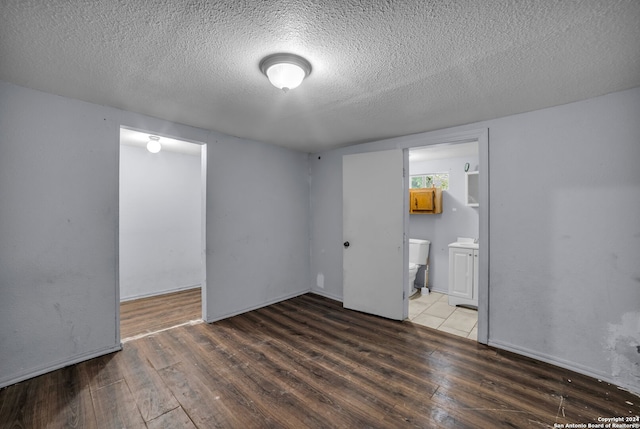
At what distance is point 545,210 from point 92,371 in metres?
3.98

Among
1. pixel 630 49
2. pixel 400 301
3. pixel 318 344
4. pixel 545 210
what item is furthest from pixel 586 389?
pixel 630 49

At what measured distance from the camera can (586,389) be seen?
6.47 feet

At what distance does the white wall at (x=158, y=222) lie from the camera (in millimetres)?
3992

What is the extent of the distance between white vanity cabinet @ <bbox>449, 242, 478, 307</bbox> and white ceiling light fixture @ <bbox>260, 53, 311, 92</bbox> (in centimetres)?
319

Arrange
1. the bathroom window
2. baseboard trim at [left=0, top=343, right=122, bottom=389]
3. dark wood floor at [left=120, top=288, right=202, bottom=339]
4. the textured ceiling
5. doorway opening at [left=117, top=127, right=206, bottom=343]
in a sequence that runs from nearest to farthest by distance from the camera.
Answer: the textured ceiling
baseboard trim at [left=0, top=343, right=122, bottom=389]
dark wood floor at [left=120, top=288, right=202, bottom=339]
doorway opening at [left=117, top=127, right=206, bottom=343]
the bathroom window

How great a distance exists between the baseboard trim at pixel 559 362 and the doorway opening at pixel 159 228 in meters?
3.37

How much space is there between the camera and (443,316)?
11.1ft

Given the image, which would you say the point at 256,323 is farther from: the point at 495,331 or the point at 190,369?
the point at 495,331

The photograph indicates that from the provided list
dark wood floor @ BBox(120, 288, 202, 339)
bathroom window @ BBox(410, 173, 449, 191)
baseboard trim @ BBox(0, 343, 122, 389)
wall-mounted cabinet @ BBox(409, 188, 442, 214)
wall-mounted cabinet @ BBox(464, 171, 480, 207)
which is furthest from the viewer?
bathroom window @ BBox(410, 173, 449, 191)

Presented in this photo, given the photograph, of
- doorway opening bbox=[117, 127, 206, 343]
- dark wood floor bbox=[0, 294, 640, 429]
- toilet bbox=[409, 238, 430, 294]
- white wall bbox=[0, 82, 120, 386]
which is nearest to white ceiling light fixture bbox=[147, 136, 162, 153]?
doorway opening bbox=[117, 127, 206, 343]

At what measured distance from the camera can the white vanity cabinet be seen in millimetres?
3598

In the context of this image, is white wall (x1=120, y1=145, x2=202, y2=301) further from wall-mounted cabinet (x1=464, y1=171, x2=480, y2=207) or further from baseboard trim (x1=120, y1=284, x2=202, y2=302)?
wall-mounted cabinet (x1=464, y1=171, x2=480, y2=207)

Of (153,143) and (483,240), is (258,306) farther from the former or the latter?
(483,240)

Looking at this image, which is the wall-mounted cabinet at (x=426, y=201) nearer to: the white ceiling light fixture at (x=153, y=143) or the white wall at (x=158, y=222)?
the white wall at (x=158, y=222)
